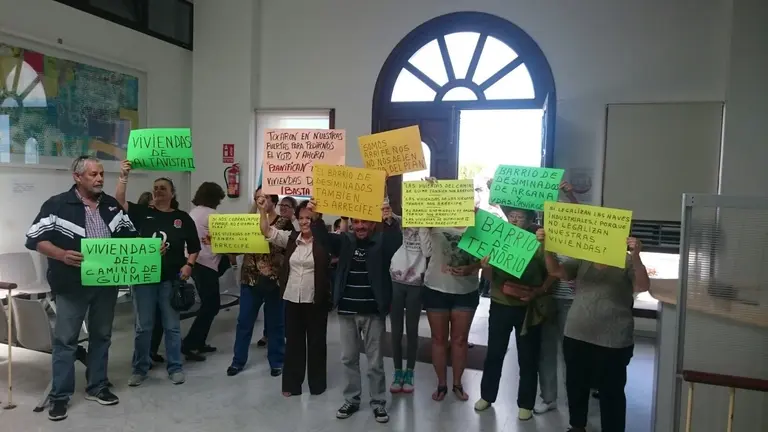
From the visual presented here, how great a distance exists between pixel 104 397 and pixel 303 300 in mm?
1355

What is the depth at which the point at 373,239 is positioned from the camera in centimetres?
324

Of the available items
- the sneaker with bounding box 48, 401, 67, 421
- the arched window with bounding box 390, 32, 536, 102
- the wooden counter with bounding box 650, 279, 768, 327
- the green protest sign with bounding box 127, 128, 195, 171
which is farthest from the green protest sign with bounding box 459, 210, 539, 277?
the arched window with bounding box 390, 32, 536, 102

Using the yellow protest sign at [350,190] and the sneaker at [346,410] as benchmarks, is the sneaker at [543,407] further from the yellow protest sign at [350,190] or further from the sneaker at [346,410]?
the yellow protest sign at [350,190]

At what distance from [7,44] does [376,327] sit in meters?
4.02

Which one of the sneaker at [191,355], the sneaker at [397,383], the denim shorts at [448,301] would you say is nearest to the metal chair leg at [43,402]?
the sneaker at [191,355]

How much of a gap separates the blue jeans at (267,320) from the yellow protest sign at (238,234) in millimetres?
316

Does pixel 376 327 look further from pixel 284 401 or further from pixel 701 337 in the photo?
pixel 701 337

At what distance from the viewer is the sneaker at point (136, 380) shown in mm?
3629

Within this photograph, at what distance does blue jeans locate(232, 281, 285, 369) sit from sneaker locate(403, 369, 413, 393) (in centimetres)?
95

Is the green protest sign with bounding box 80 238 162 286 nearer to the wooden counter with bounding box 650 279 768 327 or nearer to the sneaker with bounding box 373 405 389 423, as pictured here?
the sneaker with bounding box 373 405 389 423

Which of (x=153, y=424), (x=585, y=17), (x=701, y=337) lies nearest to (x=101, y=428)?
(x=153, y=424)

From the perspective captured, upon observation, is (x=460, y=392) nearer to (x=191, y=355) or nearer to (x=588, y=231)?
(x=588, y=231)

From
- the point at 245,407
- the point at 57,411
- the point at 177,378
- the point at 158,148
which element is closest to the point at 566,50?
the point at 158,148

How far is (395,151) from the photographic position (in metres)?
3.08
